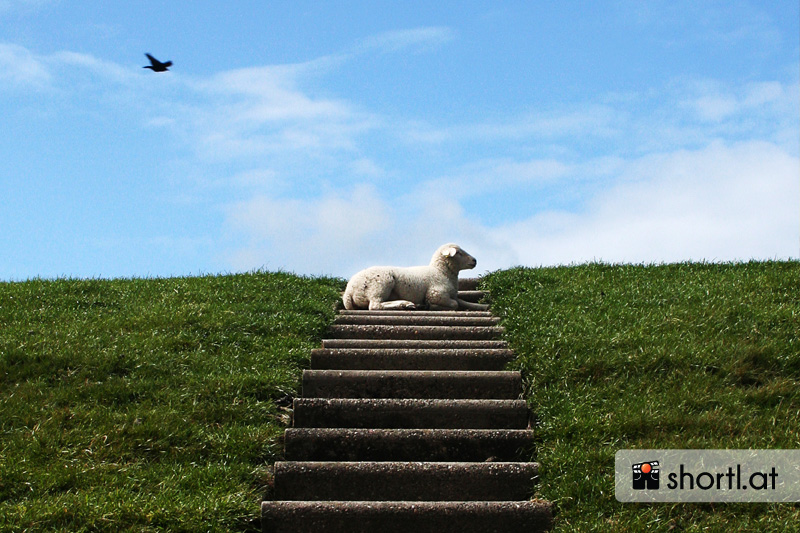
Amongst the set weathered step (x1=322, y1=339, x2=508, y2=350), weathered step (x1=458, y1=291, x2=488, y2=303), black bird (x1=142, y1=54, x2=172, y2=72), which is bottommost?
weathered step (x1=322, y1=339, x2=508, y2=350)

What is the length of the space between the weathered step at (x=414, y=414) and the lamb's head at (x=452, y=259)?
3.61 m

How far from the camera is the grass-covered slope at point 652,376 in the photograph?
631 cm

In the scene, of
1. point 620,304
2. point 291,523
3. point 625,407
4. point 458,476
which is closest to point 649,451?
point 625,407

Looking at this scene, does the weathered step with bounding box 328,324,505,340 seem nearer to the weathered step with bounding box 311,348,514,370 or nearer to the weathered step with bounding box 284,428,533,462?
the weathered step with bounding box 311,348,514,370

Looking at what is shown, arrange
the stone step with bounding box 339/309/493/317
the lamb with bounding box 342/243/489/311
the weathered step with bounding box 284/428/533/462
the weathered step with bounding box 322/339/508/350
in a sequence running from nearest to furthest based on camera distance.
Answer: the weathered step with bounding box 284/428/533/462 → the weathered step with bounding box 322/339/508/350 → the stone step with bounding box 339/309/493/317 → the lamb with bounding box 342/243/489/311

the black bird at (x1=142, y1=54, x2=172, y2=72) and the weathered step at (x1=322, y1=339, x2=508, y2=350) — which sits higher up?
the black bird at (x1=142, y1=54, x2=172, y2=72)

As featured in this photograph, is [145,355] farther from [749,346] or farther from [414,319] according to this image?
[749,346]

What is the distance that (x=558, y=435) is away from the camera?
23.6 feet

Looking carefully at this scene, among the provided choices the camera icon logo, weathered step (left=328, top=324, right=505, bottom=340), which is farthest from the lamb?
the camera icon logo

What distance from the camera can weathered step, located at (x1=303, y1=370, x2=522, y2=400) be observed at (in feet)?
26.9

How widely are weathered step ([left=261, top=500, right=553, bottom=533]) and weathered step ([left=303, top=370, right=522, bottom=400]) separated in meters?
1.91

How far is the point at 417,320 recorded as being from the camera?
1028 cm

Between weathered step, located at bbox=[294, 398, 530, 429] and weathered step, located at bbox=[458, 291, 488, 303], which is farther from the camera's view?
weathered step, located at bbox=[458, 291, 488, 303]

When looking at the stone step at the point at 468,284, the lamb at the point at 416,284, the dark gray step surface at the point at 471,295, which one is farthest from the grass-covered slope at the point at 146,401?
the stone step at the point at 468,284
